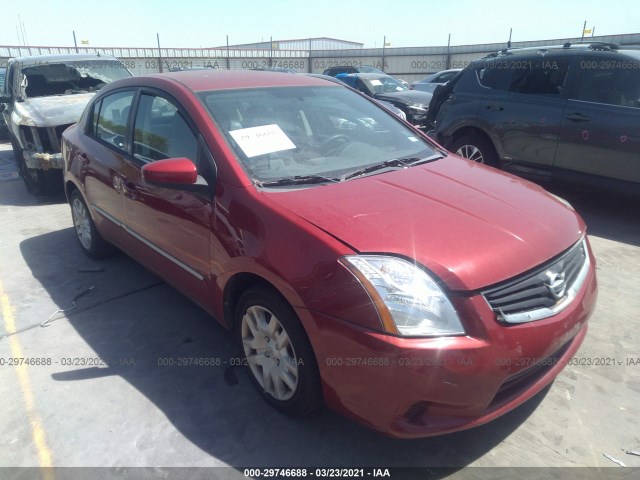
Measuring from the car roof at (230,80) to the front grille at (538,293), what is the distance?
210cm

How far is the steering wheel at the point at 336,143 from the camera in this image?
3.05 m

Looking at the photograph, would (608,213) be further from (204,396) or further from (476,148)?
(204,396)

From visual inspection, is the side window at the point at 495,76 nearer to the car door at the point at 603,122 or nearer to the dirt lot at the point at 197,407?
the car door at the point at 603,122

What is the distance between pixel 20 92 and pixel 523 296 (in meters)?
8.24

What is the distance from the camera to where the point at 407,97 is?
38.6ft

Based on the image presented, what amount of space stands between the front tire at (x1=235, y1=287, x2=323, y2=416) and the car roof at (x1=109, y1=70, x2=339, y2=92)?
4.79 feet

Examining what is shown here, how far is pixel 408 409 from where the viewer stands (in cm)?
200

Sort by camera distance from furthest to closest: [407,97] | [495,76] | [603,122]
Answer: [407,97]
[495,76]
[603,122]

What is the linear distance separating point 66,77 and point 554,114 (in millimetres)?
7245

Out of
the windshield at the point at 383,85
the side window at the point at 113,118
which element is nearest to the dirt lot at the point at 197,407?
the side window at the point at 113,118

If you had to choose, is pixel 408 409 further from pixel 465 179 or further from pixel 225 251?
pixel 465 179

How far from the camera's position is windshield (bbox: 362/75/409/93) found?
42.0ft

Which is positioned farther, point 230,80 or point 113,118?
point 113,118

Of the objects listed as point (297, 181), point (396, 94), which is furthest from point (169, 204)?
point (396, 94)
